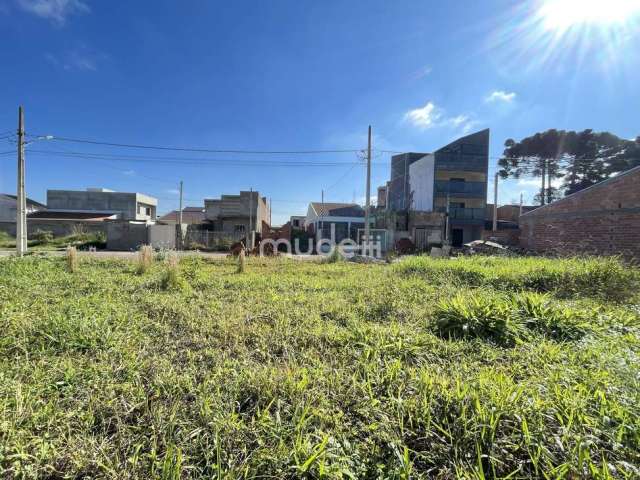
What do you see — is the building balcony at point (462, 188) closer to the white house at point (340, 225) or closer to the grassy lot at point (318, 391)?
the white house at point (340, 225)

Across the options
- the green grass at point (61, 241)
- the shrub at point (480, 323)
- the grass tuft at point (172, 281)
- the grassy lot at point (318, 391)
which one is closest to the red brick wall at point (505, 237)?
the grassy lot at point (318, 391)

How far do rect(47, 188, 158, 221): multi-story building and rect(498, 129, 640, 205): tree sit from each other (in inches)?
1446

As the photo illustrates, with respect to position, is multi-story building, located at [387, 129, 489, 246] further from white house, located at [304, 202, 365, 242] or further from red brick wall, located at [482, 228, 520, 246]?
red brick wall, located at [482, 228, 520, 246]

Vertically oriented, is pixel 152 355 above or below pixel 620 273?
below

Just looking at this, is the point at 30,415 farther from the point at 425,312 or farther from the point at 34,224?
the point at 34,224

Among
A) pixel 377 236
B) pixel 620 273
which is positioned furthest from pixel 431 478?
pixel 377 236

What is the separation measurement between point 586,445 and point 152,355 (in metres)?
3.14

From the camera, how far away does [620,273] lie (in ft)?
17.3

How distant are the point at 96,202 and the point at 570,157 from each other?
48.7 meters

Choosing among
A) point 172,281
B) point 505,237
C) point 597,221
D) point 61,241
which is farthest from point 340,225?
point 61,241

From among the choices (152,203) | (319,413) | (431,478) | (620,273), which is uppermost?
(152,203)

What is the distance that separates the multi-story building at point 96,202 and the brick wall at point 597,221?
112 feet

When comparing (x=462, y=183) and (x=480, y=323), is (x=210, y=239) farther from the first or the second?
(x=462, y=183)

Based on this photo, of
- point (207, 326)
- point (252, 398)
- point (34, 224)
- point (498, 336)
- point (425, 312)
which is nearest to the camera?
point (252, 398)
